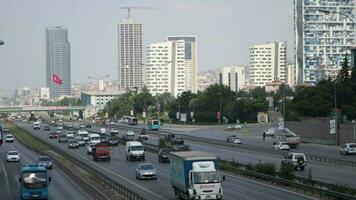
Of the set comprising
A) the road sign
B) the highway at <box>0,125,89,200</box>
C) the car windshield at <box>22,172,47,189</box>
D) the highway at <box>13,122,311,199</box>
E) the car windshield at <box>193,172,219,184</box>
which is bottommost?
the highway at <box>0,125,89,200</box>

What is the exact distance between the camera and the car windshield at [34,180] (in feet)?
111

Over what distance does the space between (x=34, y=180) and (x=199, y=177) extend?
845 centimetres

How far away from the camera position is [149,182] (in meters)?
44.1

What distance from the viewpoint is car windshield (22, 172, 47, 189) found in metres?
33.8

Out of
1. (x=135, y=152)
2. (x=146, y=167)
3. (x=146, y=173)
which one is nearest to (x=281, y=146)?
(x=135, y=152)

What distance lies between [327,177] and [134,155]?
82.5ft

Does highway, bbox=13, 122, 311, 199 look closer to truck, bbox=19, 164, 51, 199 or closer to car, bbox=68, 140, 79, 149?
truck, bbox=19, 164, 51, 199

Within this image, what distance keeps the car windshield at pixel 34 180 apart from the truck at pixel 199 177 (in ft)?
22.3

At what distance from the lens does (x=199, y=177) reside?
31.1 m

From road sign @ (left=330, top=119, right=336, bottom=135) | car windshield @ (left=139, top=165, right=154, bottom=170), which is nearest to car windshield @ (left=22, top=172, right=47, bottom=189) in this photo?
car windshield @ (left=139, top=165, right=154, bottom=170)

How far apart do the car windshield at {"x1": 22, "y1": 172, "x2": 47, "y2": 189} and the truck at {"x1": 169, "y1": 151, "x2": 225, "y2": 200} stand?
22.3ft

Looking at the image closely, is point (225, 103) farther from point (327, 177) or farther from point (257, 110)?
point (327, 177)

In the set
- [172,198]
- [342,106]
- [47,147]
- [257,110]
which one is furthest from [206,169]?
[257,110]

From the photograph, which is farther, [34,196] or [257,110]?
[257,110]
